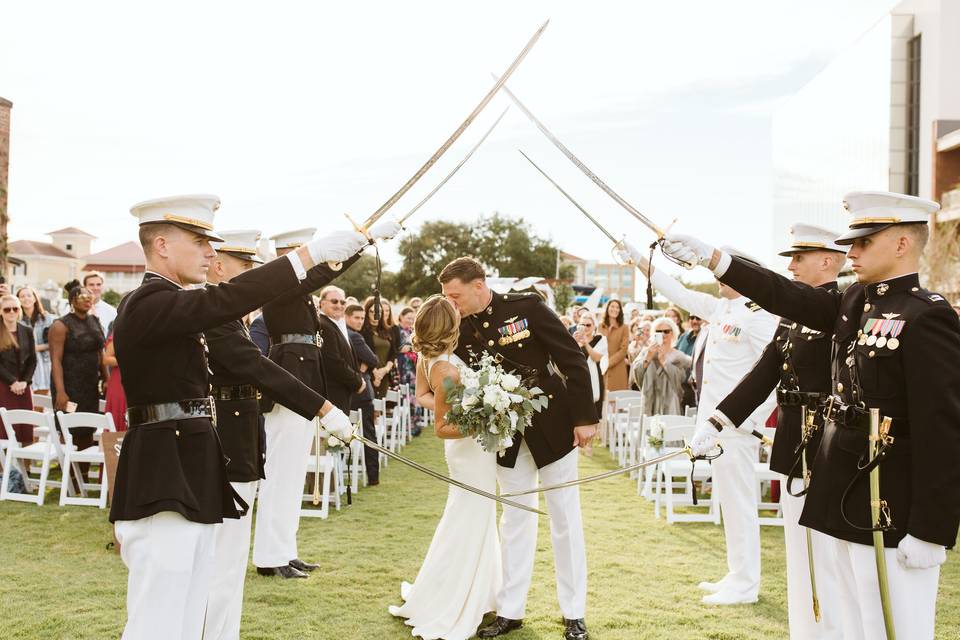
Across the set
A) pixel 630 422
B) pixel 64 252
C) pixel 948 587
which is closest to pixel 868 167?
pixel 630 422

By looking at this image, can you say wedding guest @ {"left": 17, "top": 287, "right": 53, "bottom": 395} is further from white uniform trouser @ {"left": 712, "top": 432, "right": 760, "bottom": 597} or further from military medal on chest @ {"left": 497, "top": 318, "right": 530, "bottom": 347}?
white uniform trouser @ {"left": 712, "top": 432, "right": 760, "bottom": 597}

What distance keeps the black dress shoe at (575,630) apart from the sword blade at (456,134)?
128 inches

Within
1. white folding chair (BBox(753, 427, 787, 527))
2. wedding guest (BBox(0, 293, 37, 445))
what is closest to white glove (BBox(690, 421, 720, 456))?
white folding chair (BBox(753, 427, 787, 527))

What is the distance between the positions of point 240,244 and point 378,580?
3.00 metres

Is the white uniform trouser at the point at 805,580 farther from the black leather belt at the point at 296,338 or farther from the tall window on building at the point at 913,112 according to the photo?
the tall window on building at the point at 913,112

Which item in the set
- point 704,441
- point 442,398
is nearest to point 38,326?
point 442,398

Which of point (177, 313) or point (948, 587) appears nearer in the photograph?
point (177, 313)

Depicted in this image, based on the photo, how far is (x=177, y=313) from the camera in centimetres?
367

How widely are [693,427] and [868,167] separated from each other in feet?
162

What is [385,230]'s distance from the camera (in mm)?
4668

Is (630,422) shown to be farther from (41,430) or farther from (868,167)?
(868,167)

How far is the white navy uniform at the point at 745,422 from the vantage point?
6.82m

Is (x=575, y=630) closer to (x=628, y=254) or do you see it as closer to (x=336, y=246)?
(x=628, y=254)

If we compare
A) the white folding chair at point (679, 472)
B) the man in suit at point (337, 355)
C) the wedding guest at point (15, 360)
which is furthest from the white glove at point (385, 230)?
the wedding guest at point (15, 360)
